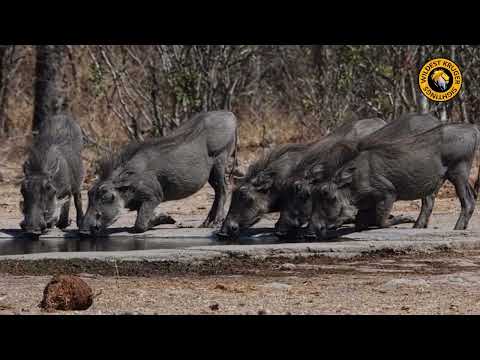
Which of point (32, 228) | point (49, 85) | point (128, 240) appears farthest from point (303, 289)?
point (49, 85)

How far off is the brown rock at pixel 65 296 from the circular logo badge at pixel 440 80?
6.74 meters

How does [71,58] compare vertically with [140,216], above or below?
above

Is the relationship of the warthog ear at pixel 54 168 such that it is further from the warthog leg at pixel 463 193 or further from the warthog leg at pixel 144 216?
the warthog leg at pixel 463 193

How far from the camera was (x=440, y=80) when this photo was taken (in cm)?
1273

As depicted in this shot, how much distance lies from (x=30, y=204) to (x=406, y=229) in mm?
3319

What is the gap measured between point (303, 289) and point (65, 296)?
64.4 inches

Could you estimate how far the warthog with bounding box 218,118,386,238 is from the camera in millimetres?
9398

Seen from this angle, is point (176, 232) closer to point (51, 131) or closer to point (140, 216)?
point (140, 216)

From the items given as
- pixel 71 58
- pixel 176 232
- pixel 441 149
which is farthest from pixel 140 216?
pixel 71 58

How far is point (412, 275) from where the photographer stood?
7.46m

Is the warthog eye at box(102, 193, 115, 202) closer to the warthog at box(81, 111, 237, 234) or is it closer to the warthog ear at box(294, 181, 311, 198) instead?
the warthog at box(81, 111, 237, 234)

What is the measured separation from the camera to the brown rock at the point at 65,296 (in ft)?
19.8

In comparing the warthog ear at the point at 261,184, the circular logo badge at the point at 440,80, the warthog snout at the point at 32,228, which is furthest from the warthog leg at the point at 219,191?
the circular logo badge at the point at 440,80

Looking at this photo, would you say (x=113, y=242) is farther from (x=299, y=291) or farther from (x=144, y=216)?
(x=299, y=291)
